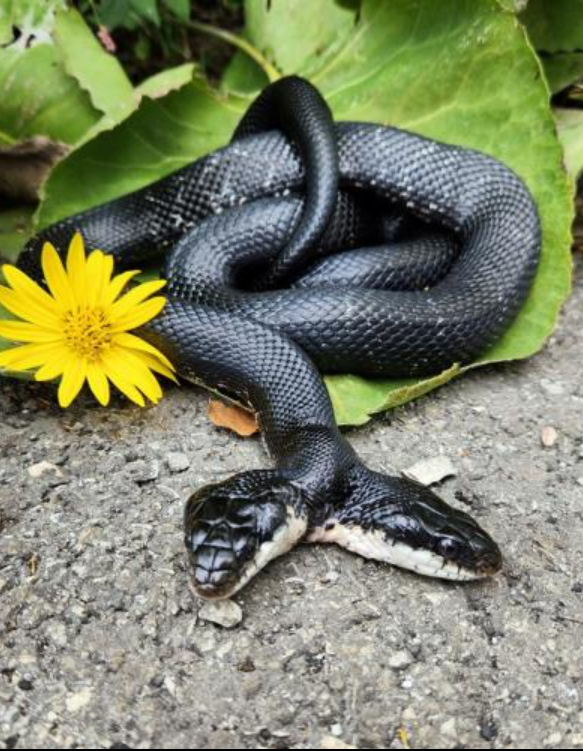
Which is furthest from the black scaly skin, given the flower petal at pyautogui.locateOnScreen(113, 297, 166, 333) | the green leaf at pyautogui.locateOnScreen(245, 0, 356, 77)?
the flower petal at pyautogui.locateOnScreen(113, 297, 166, 333)

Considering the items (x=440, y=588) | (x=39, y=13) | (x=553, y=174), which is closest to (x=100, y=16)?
(x=39, y=13)

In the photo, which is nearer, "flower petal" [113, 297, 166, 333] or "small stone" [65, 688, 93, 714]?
"small stone" [65, 688, 93, 714]

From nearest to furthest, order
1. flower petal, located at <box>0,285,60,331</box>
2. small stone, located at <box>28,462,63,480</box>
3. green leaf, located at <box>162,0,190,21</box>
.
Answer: small stone, located at <box>28,462,63,480</box> → flower petal, located at <box>0,285,60,331</box> → green leaf, located at <box>162,0,190,21</box>

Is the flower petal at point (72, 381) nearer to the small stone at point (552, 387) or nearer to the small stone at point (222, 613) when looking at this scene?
the small stone at point (222, 613)

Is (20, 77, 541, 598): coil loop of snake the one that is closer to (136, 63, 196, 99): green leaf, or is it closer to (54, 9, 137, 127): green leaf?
(136, 63, 196, 99): green leaf

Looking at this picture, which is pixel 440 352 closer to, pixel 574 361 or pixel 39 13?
pixel 574 361


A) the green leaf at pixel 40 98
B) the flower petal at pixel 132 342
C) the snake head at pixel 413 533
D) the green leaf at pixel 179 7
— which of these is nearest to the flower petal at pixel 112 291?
the flower petal at pixel 132 342
